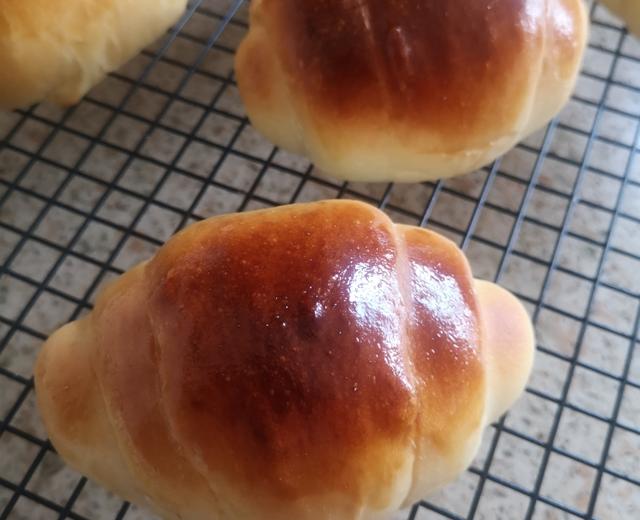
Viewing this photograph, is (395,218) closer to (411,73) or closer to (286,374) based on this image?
(411,73)

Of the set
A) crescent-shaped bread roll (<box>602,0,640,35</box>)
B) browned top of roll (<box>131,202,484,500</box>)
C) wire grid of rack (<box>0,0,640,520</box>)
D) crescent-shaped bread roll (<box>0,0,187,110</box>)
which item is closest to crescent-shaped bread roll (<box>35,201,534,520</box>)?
browned top of roll (<box>131,202,484,500</box>)

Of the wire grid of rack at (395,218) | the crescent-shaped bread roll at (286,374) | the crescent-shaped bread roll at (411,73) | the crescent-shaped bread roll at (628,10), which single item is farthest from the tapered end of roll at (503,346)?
the crescent-shaped bread roll at (628,10)

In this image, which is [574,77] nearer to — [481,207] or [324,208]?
[481,207]

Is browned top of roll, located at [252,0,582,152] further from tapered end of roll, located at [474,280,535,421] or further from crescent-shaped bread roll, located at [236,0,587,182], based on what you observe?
tapered end of roll, located at [474,280,535,421]

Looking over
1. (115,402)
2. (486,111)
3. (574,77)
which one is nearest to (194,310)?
(115,402)

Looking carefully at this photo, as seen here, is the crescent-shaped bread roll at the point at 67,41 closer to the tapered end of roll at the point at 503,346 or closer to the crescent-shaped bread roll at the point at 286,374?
the crescent-shaped bread roll at the point at 286,374

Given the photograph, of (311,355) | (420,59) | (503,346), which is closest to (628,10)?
(420,59)
